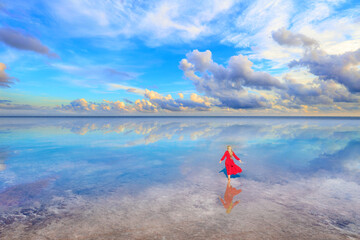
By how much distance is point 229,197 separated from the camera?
8.28 metres

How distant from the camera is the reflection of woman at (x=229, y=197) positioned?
292 inches

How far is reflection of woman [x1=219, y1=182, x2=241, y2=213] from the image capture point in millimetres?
7429

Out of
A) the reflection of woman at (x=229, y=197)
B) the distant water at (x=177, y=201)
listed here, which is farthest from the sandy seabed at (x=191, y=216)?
the reflection of woman at (x=229, y=197)

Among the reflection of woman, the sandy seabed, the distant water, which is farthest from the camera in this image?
the reflection of woman

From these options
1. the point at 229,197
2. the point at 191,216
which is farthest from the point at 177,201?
Answer: the point at 229,197

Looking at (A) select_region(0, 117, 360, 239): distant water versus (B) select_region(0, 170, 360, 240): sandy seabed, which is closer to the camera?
(B) select_region(0, 170, 360, 240): sandy seabed

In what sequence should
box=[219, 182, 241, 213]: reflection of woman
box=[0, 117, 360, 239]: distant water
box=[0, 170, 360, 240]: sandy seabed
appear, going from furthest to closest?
box=[219, 182, 241, 213]: reflection of woman
box=[0, 117, 360, 239]: distant water
box=[0, 170, 360, 240]: sandy seabed

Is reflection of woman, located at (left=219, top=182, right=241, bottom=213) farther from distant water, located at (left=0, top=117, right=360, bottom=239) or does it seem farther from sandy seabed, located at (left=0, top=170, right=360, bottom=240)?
sandy seabed, located at (left=0, top=170, right=360, bottom=240)

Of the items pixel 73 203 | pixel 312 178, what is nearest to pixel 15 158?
pixel 73 203

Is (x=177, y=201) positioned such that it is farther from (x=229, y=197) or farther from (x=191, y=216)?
(x=229, y=197)

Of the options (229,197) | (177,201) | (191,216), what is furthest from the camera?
(229,197)

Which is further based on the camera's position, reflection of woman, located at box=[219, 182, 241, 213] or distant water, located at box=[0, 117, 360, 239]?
reflection of woman, located at box=[219, 182, 241, 213]

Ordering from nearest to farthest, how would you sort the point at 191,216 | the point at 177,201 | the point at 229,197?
the point at 191,216
the point at 177,201
the point at 229,197

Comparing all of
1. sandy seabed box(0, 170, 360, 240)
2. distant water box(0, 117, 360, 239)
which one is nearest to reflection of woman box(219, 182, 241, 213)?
distant water box(0, 117, 360, 239)
